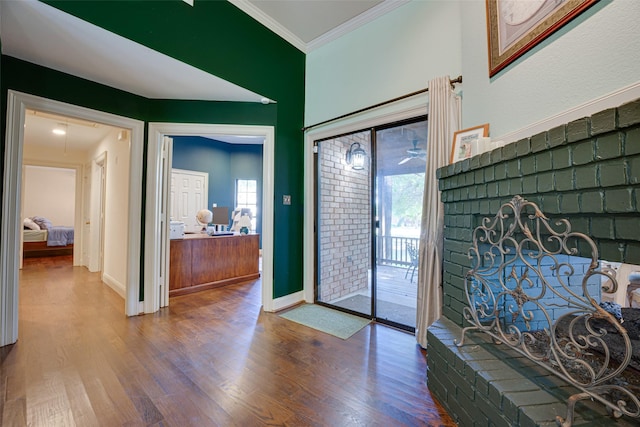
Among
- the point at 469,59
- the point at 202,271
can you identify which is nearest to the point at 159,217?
the point at 202,271

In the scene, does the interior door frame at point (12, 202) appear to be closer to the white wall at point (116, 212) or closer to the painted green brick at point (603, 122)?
the white wall at point (116, 212)

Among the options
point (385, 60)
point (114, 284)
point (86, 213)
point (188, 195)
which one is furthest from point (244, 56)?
point (86, 213)

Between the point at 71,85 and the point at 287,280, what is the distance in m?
2.94

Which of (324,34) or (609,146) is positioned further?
(324,34)

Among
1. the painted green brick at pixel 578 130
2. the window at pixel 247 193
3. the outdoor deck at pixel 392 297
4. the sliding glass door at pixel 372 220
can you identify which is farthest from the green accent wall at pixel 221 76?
the window at pixel 247 193

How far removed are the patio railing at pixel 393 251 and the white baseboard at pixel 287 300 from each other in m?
1.16

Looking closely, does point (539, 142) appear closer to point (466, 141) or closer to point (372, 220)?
point (466, 141)

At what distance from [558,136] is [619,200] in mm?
299

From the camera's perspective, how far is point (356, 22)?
2.89m

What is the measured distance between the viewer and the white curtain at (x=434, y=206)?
6.91 feet

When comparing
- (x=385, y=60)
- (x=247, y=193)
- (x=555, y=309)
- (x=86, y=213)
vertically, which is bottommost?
(x=555, y=309)

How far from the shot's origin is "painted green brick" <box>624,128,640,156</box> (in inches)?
30.9

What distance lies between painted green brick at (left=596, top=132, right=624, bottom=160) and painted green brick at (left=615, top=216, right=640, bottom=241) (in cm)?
22

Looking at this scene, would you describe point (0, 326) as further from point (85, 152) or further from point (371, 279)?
point (85, 152)
